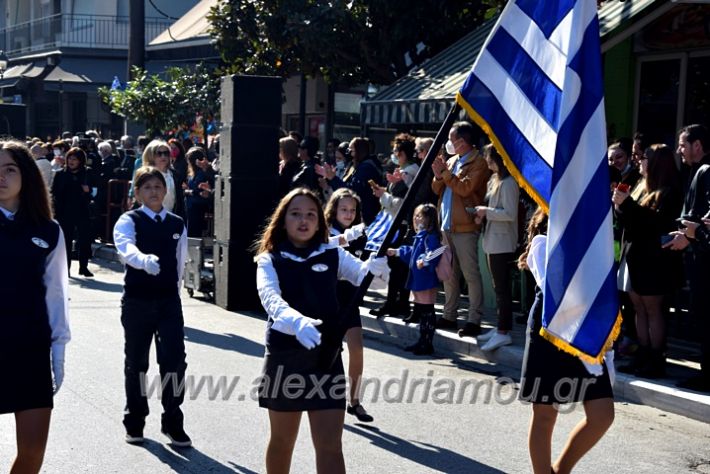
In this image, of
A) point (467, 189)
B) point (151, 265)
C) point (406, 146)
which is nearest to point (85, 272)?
point (406, 146)

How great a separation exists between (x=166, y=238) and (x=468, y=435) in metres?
2.52

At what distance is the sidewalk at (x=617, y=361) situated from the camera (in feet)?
25.9

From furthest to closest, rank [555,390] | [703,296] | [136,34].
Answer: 1. [136,34]
2. [703,296]
3. [555,390]

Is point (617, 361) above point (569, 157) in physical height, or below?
below

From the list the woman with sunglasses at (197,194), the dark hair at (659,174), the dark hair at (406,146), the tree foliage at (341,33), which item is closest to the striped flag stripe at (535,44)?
the dark hair at (659,174)

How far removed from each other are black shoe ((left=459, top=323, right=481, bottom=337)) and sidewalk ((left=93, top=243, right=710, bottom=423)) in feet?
0.33

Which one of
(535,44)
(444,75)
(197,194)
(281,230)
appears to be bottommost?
(197,194)

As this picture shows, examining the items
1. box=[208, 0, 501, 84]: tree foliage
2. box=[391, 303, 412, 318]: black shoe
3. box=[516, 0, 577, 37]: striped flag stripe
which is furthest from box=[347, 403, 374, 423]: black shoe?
box=[208, 0, 501, 84]: tree foliage

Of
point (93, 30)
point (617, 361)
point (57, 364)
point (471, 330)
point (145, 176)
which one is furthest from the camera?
point (93, 30)

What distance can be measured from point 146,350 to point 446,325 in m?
4.60

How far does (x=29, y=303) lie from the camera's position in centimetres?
462

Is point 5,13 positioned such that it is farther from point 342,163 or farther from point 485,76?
point 485,76

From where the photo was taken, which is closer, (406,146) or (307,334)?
(307,334)

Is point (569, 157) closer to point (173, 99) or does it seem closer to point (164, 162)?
point (164, 162)
